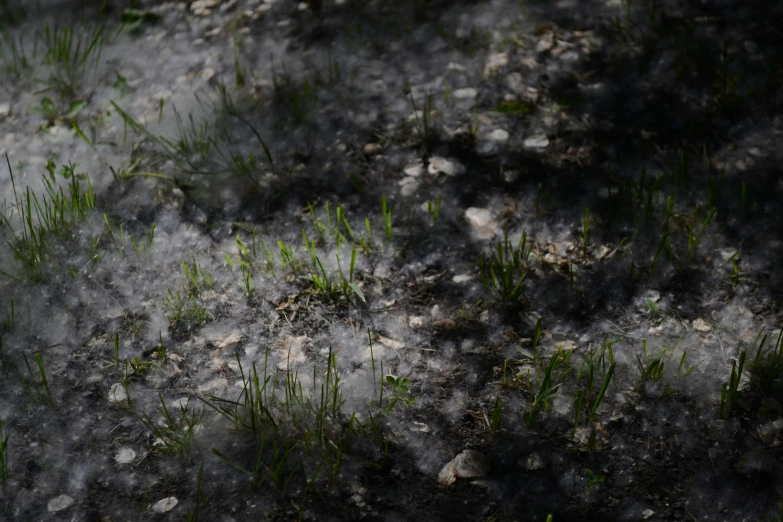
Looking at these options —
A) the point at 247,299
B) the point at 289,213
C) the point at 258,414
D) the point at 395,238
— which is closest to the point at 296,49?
the point at 289,213

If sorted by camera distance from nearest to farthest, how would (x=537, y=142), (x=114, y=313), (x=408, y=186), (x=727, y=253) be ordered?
(x=114, y=313)
(x=727, y=253)
(x=408, y=186)
(x=537, y=142)

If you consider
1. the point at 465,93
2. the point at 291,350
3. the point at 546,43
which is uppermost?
the point at 546,43

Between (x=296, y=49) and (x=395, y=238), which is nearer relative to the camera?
(x=395, y=238)

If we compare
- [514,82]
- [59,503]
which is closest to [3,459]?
[59,503]

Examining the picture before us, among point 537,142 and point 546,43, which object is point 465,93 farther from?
point 546,43

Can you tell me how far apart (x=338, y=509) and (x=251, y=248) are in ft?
4.32

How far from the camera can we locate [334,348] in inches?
113

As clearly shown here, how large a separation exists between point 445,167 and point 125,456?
1998 millimetres

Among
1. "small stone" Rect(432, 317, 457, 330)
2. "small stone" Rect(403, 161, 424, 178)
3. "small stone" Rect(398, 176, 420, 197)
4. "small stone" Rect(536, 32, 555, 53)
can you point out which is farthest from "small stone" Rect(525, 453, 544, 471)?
"small stone" Rect(536, 32, 555, 53)

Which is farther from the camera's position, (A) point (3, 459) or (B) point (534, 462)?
(B) point (534, 462)

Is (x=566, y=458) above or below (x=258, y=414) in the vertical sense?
below

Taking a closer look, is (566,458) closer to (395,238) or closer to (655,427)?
(655,427)

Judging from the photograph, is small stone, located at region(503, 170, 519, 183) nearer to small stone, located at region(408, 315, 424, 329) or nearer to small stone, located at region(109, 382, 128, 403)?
small stone, located at region(408, 315, 424, 329)

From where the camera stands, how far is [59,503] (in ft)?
7.72
